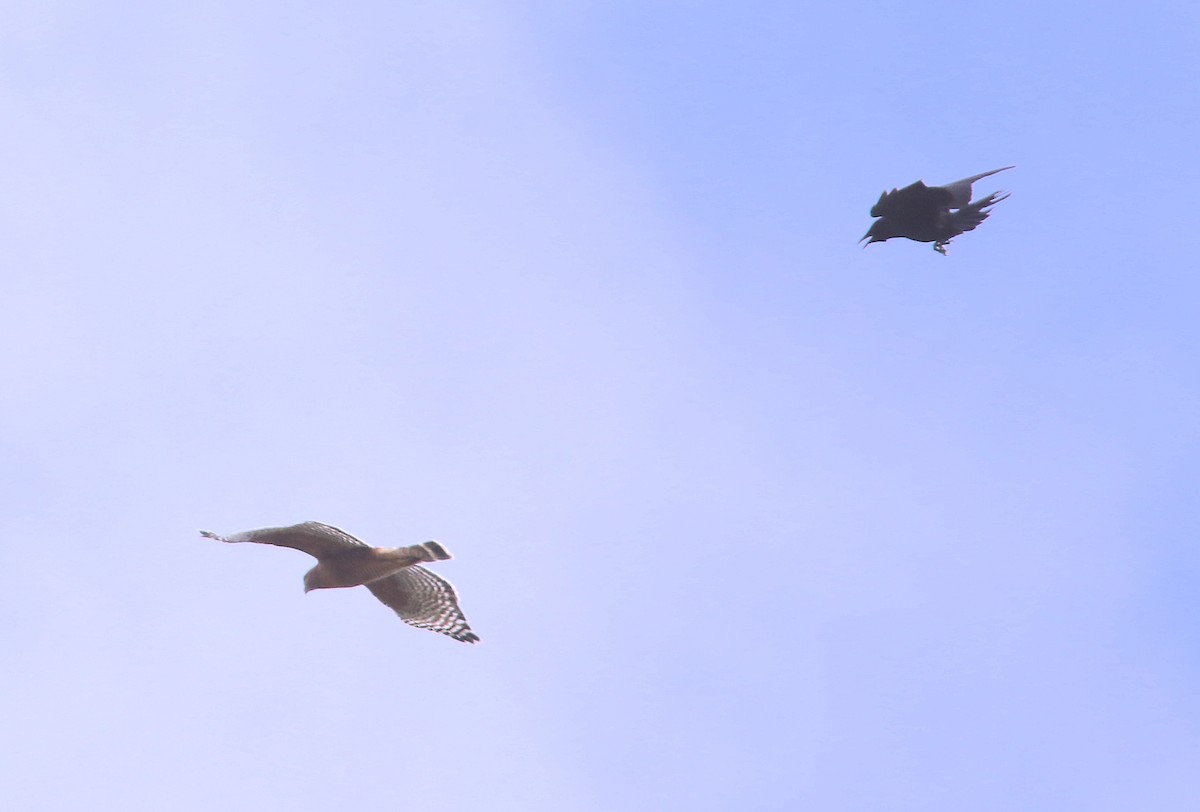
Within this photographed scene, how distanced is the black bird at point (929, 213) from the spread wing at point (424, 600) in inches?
289

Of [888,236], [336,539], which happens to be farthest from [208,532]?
[888,236]

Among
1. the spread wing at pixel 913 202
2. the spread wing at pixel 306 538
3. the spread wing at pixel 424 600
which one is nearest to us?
the spread wing at pixel 306 538

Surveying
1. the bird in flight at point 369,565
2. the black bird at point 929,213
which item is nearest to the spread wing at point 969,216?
the black bird at point 929,213

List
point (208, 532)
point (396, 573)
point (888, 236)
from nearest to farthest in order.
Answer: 1. point (208, 532)
2. point (396, 573)
3. point (888, 236)

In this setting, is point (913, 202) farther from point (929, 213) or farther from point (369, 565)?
point (369, 565)

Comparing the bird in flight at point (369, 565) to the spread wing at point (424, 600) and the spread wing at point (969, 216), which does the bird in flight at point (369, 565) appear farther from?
the spread wing at point (969, 216)

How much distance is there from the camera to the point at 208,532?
16.1 metres

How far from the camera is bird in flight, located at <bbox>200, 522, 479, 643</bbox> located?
16219 millimetres

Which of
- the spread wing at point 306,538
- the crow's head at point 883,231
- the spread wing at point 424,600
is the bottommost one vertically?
the spread wing at point 306,538

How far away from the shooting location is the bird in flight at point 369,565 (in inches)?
639

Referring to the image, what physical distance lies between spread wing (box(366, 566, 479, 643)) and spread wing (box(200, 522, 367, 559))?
1654 mm

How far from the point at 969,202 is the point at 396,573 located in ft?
28.8

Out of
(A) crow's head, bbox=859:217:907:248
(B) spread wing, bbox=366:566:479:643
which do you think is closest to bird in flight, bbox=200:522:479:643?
(B) spread wing, bbox=366:566:479:643

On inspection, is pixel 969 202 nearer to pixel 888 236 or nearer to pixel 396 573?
pixel 888 236
